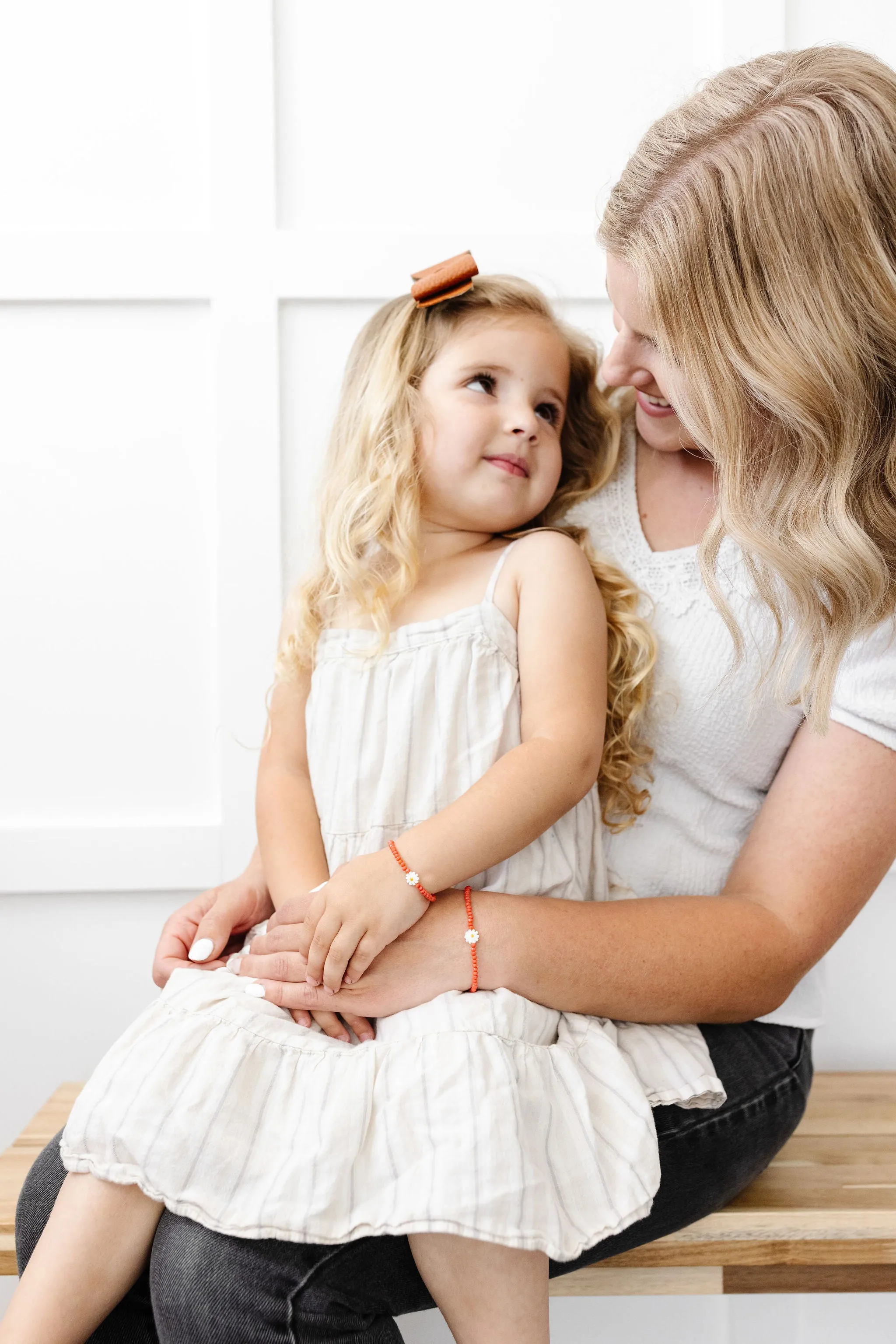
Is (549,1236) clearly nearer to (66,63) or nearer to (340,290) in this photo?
(340,290)

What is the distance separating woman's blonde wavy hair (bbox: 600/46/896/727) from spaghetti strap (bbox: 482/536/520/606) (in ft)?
0.84

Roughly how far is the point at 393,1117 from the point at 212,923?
410 mm

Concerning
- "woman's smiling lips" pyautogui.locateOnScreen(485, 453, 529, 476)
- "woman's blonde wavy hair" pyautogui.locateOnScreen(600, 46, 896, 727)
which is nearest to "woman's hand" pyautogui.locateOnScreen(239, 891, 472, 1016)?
"woman's blonde wavy hair" pyautogui.locateOnScreen(600, 46, 896, 727)

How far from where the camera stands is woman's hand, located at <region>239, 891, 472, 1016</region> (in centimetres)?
97

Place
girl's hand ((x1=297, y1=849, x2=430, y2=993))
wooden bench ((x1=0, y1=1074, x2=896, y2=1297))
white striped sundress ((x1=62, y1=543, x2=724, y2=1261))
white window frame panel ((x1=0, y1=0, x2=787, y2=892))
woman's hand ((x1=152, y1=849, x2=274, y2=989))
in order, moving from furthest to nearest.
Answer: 1. white window frame panel ((x1=0, y1=0, x2=787, y2=892))
2. woman's hand ((x1=152, y1=849, x2=274, y2=989))
3. wooden bench ((x1=0, y1=1074, x2=896, y2=1297))
4. girl's hand ((x1=297, y1=849, x2=430, y2=993))
5. white striped sundress ((x1=62, y1=543, x2=724, y2=1261))

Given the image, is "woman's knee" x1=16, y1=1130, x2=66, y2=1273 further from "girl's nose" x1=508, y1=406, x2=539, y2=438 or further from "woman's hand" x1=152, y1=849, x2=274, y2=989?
"girl's nose" x1=508, y1=406, x2=539, y2=438

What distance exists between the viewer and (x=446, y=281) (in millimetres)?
1237

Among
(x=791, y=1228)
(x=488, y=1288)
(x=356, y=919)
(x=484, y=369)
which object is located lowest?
(x=791, y=1228)

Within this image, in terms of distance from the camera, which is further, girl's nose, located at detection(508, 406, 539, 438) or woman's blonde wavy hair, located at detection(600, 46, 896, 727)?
girl's nose, located at detection(508, 406, 539, 438)

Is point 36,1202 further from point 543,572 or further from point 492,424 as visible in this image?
point 492,424

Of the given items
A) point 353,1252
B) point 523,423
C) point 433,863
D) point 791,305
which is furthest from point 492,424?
point 353,1252

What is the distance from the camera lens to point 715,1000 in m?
1.03

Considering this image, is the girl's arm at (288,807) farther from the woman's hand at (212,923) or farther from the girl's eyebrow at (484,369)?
the girl's eyebrow at (484,369)

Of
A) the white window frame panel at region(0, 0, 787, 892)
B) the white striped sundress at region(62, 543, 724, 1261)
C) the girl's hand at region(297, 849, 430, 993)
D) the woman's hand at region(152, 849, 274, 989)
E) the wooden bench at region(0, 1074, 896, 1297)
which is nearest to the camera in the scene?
the white striped sundress at region(62, 543, 724, 1261)
